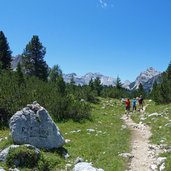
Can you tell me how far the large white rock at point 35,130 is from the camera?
19.8 meters

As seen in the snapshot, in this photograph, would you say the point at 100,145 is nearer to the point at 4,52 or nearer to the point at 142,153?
the point at 142,153

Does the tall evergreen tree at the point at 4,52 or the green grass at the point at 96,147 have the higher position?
the tall evergreen tree at the point at 4,52

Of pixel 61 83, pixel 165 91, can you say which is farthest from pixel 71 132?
pixel 165 91

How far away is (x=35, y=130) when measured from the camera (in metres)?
20.4

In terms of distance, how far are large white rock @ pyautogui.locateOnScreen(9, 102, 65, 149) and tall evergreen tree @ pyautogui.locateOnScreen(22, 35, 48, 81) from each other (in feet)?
183

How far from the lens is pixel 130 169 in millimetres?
17250

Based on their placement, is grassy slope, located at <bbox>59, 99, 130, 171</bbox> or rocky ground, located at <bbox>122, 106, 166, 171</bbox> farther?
grassy slope, located at <bbox>59, 99, 130, 171</bbox>

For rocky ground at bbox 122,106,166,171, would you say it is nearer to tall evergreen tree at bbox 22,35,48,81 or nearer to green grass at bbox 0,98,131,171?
green grass at bbox 0,98,131,171

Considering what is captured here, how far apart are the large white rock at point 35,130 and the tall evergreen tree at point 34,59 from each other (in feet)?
183

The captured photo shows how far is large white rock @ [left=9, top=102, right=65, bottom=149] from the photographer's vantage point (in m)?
19.8

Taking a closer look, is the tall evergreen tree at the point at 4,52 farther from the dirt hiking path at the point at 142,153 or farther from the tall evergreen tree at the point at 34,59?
the dirt hiking path at the point at 142,153

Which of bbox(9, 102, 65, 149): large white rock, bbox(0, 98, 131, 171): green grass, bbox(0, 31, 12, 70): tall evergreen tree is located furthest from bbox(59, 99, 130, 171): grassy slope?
bbox(0, 31, 12, 70): tall evergreen tree

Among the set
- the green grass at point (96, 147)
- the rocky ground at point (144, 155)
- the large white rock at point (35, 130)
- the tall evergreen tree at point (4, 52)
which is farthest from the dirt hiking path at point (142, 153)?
the tall evergreen tree at point (4, 52)

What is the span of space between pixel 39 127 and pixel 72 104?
14.4 meters
